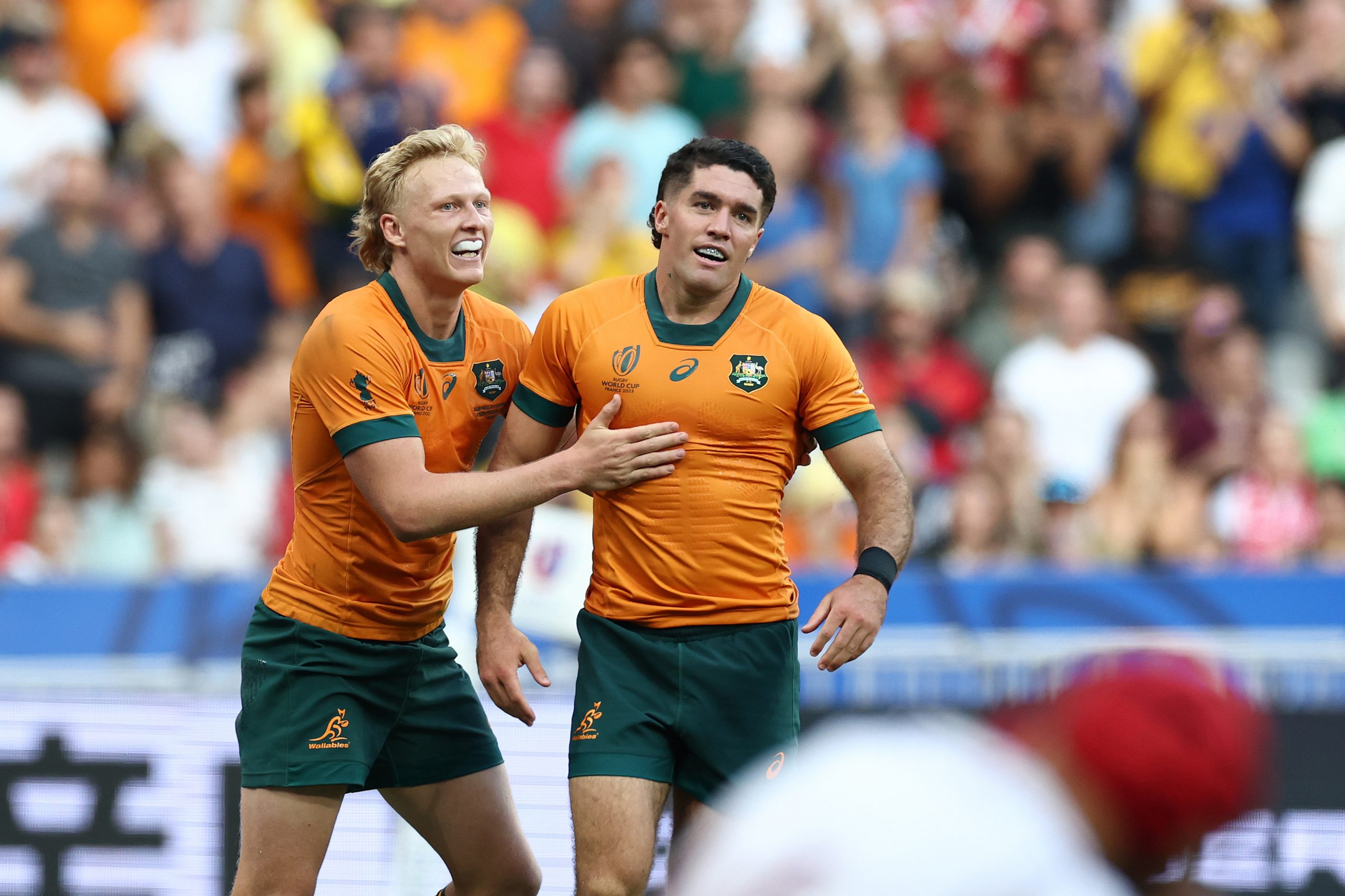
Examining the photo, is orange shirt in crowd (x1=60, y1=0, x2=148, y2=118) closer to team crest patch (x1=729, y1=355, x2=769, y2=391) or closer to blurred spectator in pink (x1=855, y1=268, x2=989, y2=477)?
blurred spectator in pink (x1=855, y1=268, x2=989, y2=477)

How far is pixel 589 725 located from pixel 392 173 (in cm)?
182

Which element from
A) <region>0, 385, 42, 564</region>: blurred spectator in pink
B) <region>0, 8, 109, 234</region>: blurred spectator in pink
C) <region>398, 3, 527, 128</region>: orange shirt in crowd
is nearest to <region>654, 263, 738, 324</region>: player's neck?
<region>0, 385, 42, 564</region>: blurred spectator in pink

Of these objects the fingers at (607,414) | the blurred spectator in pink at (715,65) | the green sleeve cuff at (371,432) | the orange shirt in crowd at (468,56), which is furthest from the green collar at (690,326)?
the orange shirt in crowd at (468,56)

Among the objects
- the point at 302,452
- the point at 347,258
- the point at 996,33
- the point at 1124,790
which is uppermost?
the point at 996,33

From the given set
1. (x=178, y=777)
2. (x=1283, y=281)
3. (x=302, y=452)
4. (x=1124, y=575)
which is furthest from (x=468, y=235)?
(x=1283, y=281)

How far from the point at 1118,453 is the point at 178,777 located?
540 cm

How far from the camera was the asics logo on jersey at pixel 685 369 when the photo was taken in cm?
500

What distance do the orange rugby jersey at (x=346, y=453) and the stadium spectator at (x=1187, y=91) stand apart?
22.9 feet

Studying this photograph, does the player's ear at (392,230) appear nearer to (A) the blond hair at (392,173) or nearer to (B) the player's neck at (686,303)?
(A) the blond hair at (392,173)

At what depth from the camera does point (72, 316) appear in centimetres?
1018

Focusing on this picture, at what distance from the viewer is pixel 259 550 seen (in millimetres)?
9203

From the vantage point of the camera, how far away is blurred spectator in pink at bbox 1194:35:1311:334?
10.6 meters

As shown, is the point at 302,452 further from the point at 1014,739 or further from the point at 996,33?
the point at 996,33

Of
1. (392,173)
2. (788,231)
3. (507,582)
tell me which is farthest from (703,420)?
(788,231)
